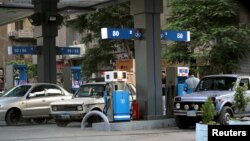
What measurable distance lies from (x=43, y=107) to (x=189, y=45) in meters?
11.0

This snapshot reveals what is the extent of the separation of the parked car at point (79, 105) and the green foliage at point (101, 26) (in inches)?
551

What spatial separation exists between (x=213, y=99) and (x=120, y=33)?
4.14 metres

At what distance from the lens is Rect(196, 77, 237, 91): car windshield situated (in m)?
18.4

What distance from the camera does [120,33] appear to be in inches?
745

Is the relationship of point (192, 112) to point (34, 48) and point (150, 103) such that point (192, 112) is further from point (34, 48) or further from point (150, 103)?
point (34, 48)

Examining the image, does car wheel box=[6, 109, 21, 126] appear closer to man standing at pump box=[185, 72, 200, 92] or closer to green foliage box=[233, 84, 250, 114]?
man standing at pump box=[185, 72, 200, 92]

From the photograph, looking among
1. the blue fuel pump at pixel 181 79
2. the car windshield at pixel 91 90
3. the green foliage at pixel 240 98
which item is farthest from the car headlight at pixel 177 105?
the green foliage at pixel 240 98

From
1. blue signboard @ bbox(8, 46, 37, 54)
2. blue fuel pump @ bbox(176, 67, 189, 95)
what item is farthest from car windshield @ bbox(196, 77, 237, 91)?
blue signboard @ bbox(8, 46, 37, 54)

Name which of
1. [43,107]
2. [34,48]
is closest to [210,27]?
[34,48]

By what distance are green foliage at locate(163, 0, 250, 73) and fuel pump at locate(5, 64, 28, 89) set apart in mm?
8095

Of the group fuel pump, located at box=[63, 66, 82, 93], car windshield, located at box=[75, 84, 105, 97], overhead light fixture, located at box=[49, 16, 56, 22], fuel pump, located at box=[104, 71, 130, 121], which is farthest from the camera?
fuel pump, located at box=[63, 66, 82, 93]

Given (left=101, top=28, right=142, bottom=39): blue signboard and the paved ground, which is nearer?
the paved ground

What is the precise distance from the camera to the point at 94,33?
36.3 metres

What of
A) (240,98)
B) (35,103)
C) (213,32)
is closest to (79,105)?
(35,103)
